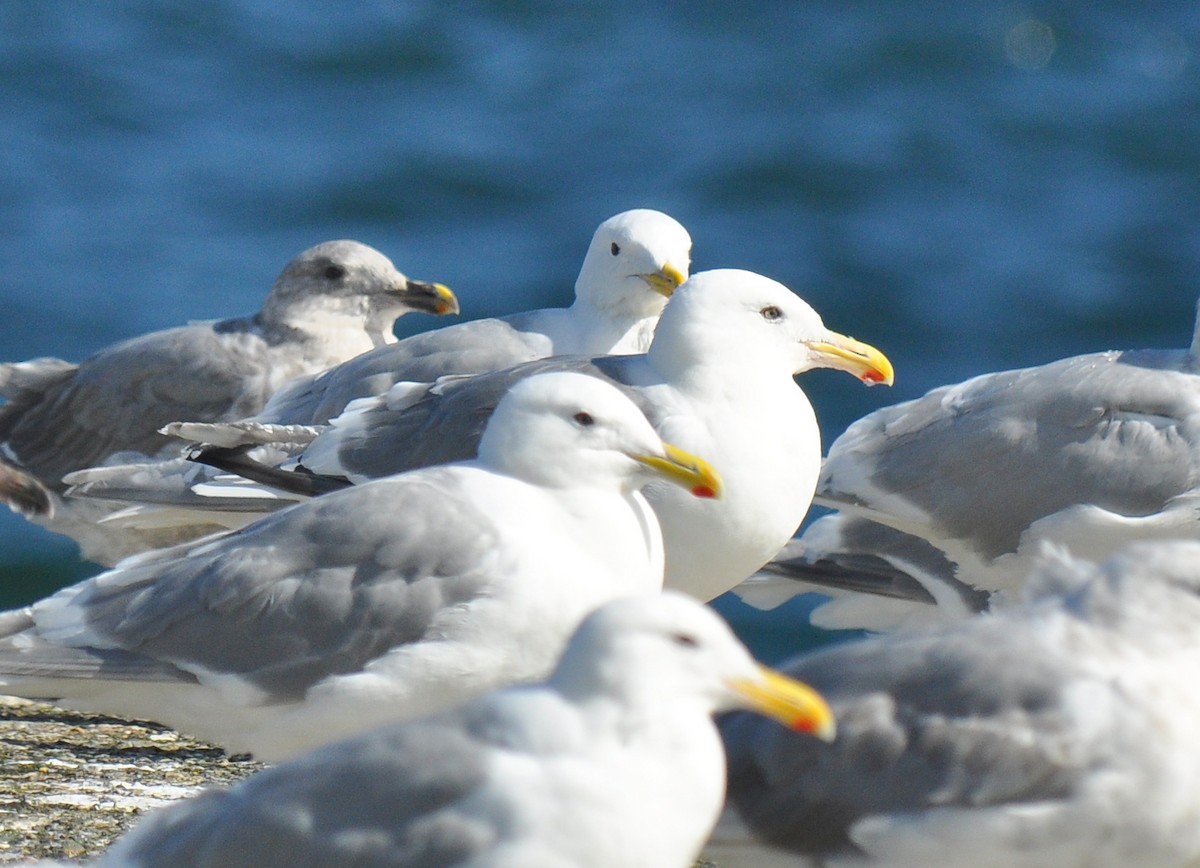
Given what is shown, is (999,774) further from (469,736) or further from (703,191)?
(703,191)

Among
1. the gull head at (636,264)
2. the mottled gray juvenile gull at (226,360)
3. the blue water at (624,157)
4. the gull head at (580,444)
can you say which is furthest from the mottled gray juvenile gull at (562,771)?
the blue water at (624,157)

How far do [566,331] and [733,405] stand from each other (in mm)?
1987

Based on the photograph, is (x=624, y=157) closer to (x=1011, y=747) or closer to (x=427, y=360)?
(x=427, y=360)

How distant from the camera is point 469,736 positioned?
326 centimetres

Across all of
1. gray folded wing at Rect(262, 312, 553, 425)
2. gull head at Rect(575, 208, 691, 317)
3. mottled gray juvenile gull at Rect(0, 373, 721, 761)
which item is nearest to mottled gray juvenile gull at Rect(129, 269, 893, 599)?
mottled gray juvenile gull at Rect(0, 373, 721, 761)

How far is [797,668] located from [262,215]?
12.4 m

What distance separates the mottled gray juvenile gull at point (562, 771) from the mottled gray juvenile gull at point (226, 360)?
16.5 feet

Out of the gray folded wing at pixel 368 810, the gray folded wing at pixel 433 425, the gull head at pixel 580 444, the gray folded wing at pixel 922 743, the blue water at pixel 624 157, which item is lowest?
the gray folded wing at pixel 368 810

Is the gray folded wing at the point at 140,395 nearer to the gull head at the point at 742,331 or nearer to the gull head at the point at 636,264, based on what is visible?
the gull head at the point at 636,264

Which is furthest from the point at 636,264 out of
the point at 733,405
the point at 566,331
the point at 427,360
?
the point at 733,405

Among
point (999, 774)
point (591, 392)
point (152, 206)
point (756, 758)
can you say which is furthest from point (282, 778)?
point (152, 206)

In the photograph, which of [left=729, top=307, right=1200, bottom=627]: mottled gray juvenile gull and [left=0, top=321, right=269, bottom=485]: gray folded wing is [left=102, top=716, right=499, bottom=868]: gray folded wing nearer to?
[left=729, top=307, right=1200, bottom=627]: mottled gray juvenile gull

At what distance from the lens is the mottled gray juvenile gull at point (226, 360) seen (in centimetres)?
829

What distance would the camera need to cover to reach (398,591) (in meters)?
4.55
